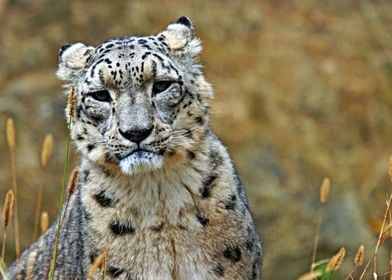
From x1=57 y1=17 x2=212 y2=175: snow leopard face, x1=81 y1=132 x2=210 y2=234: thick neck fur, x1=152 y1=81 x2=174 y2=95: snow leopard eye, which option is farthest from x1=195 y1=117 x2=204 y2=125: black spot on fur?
x1=152 y1=81 x2=174 y2=95: snow leopard eye

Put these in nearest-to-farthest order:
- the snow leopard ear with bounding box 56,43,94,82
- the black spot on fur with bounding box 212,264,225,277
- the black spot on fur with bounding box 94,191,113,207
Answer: the black spot on fur with bounding box 212,264,225,277, the black spot on fur with bounding box 94,191,113,207, the snow leopard ear with bounding box 56,43,94,82

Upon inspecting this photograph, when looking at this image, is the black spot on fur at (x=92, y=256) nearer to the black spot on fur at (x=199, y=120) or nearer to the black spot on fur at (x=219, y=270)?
the black spot on fur at (x=219, y=270)

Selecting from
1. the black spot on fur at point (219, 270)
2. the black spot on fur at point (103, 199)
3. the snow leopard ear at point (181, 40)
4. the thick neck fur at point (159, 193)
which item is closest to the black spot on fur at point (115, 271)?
the thick neck fur at point (159, 193)

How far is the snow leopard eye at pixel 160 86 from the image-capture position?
22.5 feet

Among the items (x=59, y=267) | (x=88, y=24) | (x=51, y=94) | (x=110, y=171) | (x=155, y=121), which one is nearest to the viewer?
(x=155, y=121)

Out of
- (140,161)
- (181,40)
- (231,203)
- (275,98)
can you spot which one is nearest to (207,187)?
(231,203)

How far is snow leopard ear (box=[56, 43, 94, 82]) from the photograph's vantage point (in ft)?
24.0

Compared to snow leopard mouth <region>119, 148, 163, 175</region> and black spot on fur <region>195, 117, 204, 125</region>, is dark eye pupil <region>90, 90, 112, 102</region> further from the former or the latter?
black spot on fur <region>195, 117, 204, 125</region>

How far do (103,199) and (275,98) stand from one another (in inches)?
236

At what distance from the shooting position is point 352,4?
14.2 metres

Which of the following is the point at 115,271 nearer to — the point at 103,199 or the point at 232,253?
the point at 103,199

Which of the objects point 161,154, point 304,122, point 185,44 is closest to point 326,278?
point 161,154

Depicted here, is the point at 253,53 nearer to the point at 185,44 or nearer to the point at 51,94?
the point at 51,94

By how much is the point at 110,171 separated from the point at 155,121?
629mm
